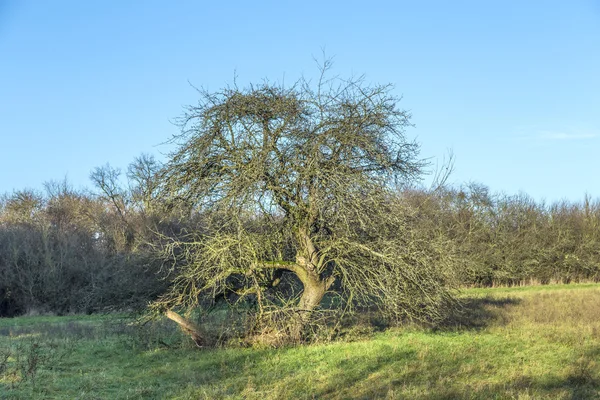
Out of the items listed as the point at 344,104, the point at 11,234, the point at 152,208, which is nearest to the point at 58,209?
the point at 11,234

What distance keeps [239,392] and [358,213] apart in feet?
14.7

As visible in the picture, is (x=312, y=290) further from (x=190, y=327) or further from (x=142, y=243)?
(x=142, y=243)

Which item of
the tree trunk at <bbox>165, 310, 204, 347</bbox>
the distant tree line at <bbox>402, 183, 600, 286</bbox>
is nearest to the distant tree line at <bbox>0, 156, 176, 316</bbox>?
the tree trunk at <bbox>165, 310, 204, 347</bbox>

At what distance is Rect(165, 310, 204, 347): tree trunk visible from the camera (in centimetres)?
1337

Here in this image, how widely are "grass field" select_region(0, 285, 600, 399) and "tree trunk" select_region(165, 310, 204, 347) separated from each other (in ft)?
1.02

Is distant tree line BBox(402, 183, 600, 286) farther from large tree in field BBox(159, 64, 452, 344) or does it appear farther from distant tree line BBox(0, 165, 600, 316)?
large tree in field BBox(159, 64, 452, 344)

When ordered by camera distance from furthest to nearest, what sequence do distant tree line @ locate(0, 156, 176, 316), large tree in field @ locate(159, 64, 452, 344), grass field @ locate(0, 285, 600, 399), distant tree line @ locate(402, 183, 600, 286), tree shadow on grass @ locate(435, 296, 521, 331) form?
1. distant tree line @ locate(402, 183, 600, 286)
2. distant tree line @ locate(0, 156, 176, 316)
3. tree shadow on grass @ locate(435, 296, 521, 331)
4. large tree in field @ locate(159, 64, 452, 344)
5. grass field @ locate(0, 285, 600, 399)

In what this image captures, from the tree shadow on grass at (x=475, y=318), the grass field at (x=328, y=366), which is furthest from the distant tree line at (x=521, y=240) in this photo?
the grass field at (x=328, y=366)

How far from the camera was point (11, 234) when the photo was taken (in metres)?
32.5

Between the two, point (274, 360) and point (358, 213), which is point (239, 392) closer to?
point (274, 360)

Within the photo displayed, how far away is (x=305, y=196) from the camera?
13297mm

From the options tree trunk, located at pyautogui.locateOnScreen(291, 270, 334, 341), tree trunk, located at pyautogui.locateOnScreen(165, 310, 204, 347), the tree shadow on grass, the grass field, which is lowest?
the grass field

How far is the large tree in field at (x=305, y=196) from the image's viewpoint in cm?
1266

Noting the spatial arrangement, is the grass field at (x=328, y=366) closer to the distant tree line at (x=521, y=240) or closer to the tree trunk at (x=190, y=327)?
the tree trunk at (x=190, y=327)
